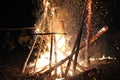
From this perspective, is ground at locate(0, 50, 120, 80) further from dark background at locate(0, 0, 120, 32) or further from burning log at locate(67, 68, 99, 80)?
dark background at locate(0, 0, 120, 32)

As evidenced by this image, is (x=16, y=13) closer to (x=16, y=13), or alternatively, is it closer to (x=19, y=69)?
(x=16, y=13)

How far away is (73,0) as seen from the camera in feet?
57.0

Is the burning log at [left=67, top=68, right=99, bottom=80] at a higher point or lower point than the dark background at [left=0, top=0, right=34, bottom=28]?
lower

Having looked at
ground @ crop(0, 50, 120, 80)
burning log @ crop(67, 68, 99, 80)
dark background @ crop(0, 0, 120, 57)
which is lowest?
ground @ crop(0, 50, 120, 80)

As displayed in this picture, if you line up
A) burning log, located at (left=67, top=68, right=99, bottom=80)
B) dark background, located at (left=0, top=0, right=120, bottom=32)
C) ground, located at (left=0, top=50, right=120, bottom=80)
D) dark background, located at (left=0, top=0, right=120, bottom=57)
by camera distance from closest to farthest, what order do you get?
1. burning log, located at (left=67, top=68, right=99, bottom=80)
2. ground, located at (left=0, top=50, right=120, bottom=80)
3. dark background, located at (left=0, top=0, right=120, bottom=57)
4. dark background, located at (left=0, top=0, right=120, bottom=32)

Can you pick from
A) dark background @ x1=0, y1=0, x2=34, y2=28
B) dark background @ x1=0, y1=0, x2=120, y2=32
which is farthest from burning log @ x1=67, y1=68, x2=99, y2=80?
dark background @ x1=0, y1=0, x2=34, y2=28

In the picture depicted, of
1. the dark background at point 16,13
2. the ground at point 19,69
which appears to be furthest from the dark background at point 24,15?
the ground at point 19,69

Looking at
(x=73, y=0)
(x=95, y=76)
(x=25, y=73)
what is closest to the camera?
(x=95, y=76)

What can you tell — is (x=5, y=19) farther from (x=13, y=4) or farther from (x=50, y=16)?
(x=50, y=16)

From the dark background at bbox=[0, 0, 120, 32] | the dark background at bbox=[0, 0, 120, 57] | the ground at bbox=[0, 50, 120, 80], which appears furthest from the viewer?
the dark background at bbox=[0, 0, 120, 32]

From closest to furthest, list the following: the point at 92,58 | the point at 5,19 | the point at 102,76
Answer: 1. the point at 102,76
2. the point at 92,58
3. the point at 5,19

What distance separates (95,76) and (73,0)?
1021 cm

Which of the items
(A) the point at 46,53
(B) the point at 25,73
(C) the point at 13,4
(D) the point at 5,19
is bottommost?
(B) the point at 25,73

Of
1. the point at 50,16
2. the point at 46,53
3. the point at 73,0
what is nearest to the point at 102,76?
the point at 46,53
